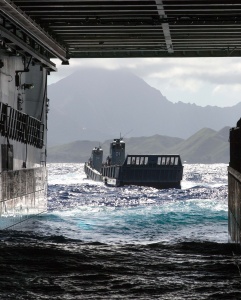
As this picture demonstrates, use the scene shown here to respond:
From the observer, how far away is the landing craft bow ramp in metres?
25.3

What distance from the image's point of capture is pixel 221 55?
128 ft

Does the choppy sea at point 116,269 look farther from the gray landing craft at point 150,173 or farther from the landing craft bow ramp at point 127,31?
the gray landing craft at point 150,173

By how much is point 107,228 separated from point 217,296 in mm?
24138

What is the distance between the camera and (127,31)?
3212 centimetres

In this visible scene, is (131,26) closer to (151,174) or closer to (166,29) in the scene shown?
(166,29)

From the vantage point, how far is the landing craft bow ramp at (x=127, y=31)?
995 inches

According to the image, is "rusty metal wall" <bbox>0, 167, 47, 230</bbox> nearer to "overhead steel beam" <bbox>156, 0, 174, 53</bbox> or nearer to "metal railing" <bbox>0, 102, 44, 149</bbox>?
"metal railing" <bbox>0, 102, 44, 149</bbox>

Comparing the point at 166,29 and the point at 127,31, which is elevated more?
the point at 127,31

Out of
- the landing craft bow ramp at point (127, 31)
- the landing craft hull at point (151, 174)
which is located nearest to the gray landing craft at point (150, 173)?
the landing craft hull at point (151, 174)

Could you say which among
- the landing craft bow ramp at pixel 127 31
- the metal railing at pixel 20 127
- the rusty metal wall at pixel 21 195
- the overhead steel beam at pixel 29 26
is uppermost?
the landing craft bow ramp at pixel 127 31

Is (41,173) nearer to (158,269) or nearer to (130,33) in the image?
(130,33)

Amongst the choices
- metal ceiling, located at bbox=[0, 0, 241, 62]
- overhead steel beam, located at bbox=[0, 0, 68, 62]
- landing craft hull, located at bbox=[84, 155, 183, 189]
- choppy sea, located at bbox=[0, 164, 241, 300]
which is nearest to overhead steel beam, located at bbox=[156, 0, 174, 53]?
metal ceiling, located at bbox=[0, 0, 241, 62]

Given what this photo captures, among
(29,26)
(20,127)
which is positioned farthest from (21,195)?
(29,26)

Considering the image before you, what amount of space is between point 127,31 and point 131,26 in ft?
6.70
